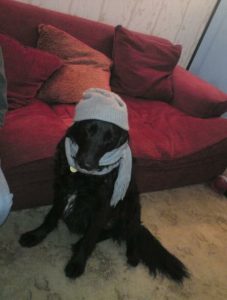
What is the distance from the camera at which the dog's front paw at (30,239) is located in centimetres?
154

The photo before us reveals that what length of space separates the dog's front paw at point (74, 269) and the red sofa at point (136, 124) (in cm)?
39

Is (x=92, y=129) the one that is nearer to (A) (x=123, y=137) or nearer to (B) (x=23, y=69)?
(A) (x=123, y=137)

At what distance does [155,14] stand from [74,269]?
210 centimetres

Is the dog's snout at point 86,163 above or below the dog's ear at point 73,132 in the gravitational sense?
below

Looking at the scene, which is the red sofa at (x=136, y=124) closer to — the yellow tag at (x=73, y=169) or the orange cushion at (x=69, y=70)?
the orange cushion at (x=69, y=70)

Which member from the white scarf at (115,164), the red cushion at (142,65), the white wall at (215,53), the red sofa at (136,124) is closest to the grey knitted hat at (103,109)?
the white scarf at (115,164)

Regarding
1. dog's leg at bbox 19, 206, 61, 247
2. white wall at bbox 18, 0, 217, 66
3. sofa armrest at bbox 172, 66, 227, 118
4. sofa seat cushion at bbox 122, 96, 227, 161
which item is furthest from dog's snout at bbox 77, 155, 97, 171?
white wall at bbox 18, 0, 217, 66

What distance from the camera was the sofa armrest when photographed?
2.36 metres

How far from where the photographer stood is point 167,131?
210 cm

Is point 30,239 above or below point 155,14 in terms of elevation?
below

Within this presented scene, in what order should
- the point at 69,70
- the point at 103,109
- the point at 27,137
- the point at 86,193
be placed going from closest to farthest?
the point at 103,109, the point at 86,193, the point at 27,137, the point at 69,70

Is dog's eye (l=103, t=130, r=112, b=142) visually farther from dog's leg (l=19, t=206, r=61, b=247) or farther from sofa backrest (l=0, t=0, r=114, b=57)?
sofa backrest (l=0, t=0, r=114, b=57)

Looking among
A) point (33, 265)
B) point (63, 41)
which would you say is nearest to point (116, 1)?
point (63, 41)

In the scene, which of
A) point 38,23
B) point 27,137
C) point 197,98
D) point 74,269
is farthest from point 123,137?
point 197,98
